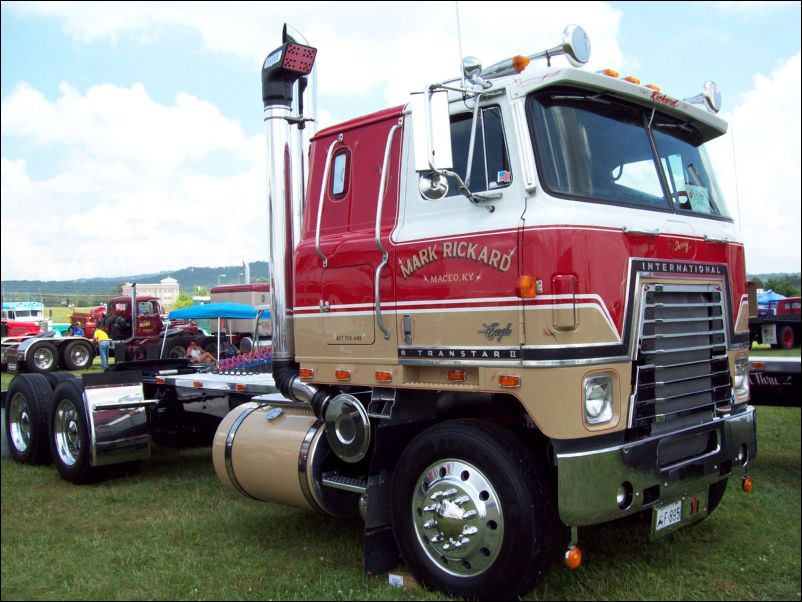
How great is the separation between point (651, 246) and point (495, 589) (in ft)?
7.00

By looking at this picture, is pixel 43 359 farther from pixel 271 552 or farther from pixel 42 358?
pixel 271 552

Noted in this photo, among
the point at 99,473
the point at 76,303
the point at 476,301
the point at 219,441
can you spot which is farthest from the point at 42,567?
the point at 76,303

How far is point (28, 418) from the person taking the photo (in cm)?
877

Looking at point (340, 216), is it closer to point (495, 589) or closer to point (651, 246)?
point (651, 246)

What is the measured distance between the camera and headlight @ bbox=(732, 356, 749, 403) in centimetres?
518

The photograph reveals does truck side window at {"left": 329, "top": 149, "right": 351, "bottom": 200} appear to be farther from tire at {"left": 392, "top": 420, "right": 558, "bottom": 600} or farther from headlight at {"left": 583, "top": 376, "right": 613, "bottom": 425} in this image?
headlight at {"left": 583, "top": 376, "right": 613, "bottom": 425}

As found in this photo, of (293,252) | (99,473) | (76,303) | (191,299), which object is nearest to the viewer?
(293,252)

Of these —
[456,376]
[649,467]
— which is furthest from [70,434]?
[649,467]

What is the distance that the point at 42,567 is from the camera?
5320 millimetres

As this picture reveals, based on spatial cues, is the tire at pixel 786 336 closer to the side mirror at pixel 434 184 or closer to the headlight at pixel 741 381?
the headlight at pixel 741 381

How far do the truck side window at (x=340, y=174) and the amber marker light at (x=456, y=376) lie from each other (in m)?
1.60

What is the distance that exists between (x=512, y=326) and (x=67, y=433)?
585cm

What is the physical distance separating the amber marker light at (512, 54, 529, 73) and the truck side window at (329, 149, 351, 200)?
141cm

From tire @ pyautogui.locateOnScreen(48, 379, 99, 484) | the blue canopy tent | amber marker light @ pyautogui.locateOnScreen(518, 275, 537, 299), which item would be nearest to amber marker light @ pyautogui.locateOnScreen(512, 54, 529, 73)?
amber marker light @ pyautogui.locateOnScreen(518, 275, 537, 299)
